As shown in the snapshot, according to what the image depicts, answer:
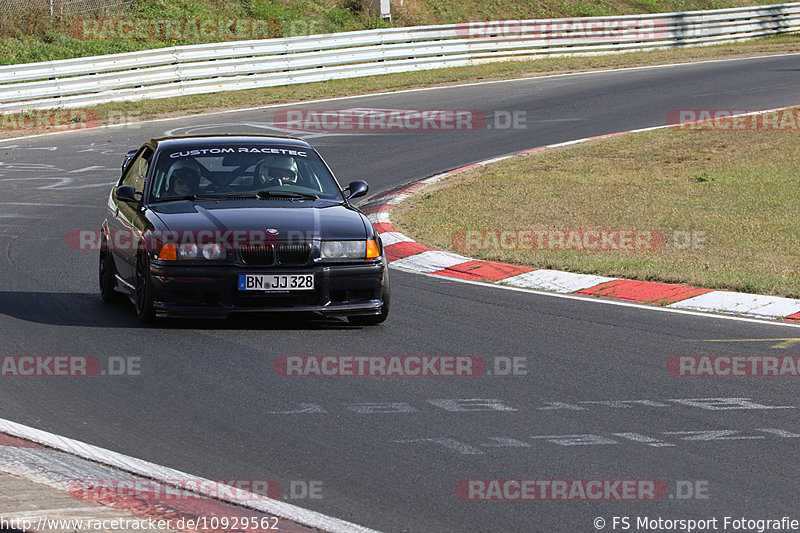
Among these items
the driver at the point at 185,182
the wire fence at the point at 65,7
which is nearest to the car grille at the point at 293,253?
the driver at the point at 185,182

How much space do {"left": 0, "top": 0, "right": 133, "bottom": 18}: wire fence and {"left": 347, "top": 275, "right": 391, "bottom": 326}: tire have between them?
25488 millimetres

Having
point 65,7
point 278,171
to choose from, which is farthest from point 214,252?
point 65,7

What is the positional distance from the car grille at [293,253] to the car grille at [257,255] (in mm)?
67

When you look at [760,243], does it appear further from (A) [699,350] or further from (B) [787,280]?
(A) [699,350]

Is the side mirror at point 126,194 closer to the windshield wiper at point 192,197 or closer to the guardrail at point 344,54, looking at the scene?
the windshield wiper at point 192,197

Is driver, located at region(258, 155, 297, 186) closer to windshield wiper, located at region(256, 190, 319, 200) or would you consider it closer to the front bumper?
windshield wiper, located at region(256, 190, 319, 200)

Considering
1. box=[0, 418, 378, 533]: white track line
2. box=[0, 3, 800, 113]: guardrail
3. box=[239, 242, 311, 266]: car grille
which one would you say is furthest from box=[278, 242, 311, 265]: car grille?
box=[0, 3, 800, 113]: guardrail

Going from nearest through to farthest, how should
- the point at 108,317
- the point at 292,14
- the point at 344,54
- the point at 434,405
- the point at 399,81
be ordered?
the point at 434,405 < the point at 108,317 < the point at 399,81 < the point at 344,54 < the point at 292,14

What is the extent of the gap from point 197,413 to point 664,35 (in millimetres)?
32721

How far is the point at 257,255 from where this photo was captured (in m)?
8.28

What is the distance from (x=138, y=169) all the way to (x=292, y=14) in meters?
28.5

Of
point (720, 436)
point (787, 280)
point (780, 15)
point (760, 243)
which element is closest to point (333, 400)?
point (720, 436)

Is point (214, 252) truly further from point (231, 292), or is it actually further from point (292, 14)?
point (292, 14)

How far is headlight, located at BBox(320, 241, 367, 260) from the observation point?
841 cm
